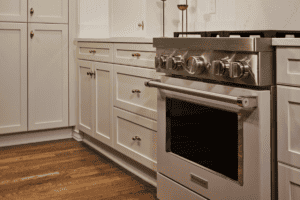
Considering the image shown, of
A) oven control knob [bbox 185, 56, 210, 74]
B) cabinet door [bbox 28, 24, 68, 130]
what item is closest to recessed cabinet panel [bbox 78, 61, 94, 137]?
cabinet door [bbox 28, 24, 68, 130]

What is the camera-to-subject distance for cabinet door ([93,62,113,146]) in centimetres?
255

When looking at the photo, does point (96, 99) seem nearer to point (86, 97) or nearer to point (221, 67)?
point (86, 97)

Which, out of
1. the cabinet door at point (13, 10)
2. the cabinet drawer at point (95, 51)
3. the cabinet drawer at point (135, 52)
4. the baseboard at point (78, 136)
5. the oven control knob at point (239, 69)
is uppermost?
the cabinet door at point (13, 10)

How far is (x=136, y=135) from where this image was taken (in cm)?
221

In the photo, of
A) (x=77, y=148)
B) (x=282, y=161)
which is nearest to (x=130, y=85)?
(x=77, y=148)

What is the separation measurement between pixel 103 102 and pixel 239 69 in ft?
5.23

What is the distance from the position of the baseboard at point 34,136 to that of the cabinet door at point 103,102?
637 mm

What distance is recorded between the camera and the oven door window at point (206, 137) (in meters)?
1.29

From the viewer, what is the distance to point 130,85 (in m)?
2.26

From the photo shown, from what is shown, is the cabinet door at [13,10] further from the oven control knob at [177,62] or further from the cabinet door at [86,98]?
the oven control knob at [177,62]

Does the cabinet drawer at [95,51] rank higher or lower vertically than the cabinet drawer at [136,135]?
higher

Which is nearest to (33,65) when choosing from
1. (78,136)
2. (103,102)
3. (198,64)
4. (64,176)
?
(78,136)

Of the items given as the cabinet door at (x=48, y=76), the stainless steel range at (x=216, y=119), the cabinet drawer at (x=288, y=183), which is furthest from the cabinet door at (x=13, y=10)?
the cabinet drawer at (x=288, y=183)

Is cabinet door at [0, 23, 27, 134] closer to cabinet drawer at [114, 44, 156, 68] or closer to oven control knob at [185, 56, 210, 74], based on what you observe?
cabinet drawer at [114, 44, 156, 68]
